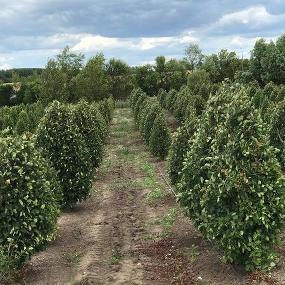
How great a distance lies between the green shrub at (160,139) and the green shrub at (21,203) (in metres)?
14.3

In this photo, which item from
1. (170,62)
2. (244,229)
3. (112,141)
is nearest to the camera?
(244,229)

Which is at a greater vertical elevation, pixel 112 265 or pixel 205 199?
pixel 205 199

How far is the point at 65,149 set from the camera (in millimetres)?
12867

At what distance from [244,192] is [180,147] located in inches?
232

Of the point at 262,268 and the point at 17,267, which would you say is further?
the point at 17,267

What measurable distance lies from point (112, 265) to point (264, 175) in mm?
3222

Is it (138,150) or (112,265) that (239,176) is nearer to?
(112,265)

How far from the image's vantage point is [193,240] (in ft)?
33.2

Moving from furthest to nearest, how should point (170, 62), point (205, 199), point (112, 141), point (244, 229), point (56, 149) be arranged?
1. point (170, 62)
2. point (112, 141)
3. point (56, 149)
4. point (205, 199)
5. point (244, 229)

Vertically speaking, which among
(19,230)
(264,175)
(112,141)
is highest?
(264,175)

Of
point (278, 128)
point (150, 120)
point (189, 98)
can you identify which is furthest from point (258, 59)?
point (278, 128)

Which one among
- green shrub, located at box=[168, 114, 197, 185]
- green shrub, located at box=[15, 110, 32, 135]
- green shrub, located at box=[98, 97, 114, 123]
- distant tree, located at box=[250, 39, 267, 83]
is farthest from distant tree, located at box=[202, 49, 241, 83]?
green shrub, located at box=[168, 114, 197, 185]

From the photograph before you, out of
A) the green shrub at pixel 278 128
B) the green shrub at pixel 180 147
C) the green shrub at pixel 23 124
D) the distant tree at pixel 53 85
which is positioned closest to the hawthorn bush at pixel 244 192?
the green shrub at pixel 180 147

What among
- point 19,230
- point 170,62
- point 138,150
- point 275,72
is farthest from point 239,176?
point 170,62
